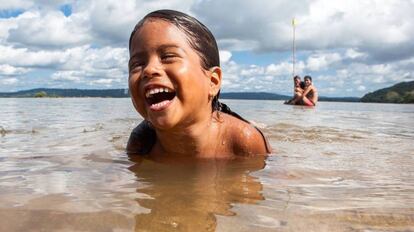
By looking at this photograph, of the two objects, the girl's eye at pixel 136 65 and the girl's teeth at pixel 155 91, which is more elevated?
the girl's eye at pixel 136 65

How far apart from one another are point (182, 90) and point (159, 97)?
0.24 metres

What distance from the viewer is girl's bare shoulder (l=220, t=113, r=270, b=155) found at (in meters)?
3.96

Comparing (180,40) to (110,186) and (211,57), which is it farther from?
(110,186)

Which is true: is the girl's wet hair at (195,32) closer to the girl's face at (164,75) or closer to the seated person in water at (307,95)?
the girl's face at (164,75)

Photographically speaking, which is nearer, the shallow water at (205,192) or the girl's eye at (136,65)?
the shallow water at (205,192)

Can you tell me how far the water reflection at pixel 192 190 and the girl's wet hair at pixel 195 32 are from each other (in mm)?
866

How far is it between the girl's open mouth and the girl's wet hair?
0.41 meters

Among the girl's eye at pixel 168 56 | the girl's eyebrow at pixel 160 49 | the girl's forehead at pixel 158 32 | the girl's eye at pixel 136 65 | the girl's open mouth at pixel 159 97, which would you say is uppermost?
the girl's forehead at pixel 158 32

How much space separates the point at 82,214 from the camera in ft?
6.27

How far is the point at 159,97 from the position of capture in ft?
11.0

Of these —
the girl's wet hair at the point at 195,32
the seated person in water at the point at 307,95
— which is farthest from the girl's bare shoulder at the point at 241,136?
the seated person in water at the point at 307,95

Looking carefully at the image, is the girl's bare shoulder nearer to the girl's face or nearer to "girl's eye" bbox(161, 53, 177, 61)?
the girl's face

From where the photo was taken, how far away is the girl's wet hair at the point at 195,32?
343 centimetres

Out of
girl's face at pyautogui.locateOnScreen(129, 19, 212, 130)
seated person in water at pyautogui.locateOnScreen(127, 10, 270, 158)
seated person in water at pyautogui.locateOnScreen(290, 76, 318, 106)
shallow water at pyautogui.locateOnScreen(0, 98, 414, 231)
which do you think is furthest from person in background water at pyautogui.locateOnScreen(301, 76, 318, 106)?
girl's face at pyautogui.locateOnScreen(129, 19, 212, 130)
